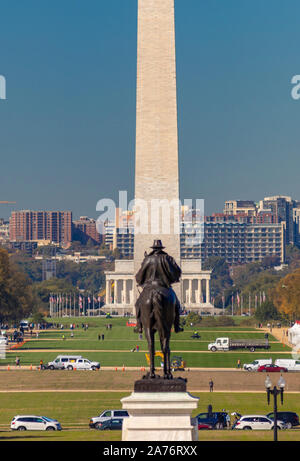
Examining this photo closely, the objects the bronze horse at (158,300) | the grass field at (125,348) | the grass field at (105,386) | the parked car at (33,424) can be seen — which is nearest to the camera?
the bronze horse at (158,300)

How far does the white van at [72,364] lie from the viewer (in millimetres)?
68000

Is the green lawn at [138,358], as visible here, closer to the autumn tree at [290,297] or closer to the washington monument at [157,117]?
the washington monument at [157,117]

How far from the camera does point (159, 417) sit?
66.3 ft

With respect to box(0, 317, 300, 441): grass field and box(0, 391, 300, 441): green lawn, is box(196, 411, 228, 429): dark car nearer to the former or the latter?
box(0, 391, 300, 441): green lawn

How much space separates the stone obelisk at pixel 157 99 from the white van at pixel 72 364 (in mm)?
23840

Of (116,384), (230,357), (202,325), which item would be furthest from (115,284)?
(116,384)

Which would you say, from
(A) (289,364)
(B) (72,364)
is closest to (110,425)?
(B) (72,364)

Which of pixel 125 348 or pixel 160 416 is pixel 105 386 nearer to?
pixel 125 348

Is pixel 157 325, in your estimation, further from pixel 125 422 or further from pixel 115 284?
pixel 115 284

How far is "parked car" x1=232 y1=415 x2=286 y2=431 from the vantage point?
41312mm

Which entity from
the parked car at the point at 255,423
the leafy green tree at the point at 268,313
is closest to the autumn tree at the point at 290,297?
the leafy green tree at the point at 268,313

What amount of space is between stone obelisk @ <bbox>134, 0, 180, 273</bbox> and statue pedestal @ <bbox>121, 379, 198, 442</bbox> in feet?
226

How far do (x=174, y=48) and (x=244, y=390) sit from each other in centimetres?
3771

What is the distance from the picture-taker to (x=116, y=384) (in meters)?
59.5
